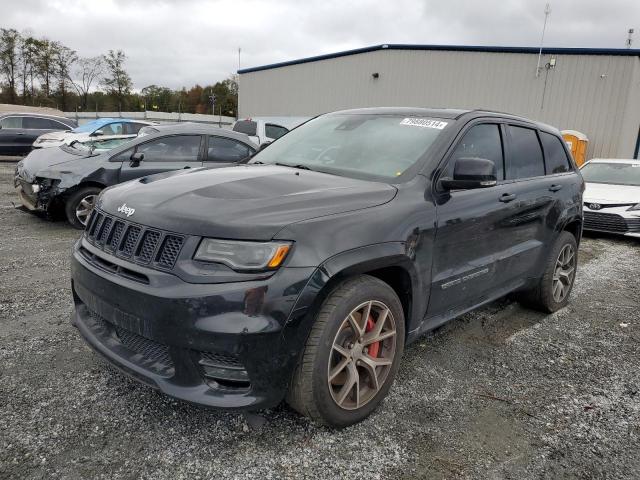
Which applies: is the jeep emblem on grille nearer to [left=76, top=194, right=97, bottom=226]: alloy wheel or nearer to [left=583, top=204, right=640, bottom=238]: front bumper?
[left=76, top=194, right=97, bottom=226]: alloy wheel

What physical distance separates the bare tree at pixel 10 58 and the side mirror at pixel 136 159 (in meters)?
50.8

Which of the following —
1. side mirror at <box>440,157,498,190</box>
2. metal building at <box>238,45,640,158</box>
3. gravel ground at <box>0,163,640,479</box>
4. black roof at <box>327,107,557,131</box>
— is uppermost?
metal building at <box>238,45,640,158</box>

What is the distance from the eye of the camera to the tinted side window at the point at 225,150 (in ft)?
24.6

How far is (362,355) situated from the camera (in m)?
2.56

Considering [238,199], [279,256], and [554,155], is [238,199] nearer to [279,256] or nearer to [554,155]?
[279,256]

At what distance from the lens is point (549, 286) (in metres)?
4.39

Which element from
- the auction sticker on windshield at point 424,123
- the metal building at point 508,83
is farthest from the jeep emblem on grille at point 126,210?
the metal building at point 508,83

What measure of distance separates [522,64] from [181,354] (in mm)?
19632

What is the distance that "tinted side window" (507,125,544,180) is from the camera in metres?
3.80

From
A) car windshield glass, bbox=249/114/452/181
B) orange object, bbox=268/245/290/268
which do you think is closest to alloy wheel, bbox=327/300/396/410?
orange object, bbox=268/245/290/268

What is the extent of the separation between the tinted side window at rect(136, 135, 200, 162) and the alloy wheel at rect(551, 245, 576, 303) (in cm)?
518

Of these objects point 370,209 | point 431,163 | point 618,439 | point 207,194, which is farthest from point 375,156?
point 618,439

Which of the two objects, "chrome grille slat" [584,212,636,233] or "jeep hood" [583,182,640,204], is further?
"jeep hood" [583,182,640,204]

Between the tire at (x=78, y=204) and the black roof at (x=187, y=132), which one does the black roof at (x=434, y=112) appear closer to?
the black roof at (x=187, y=132)
